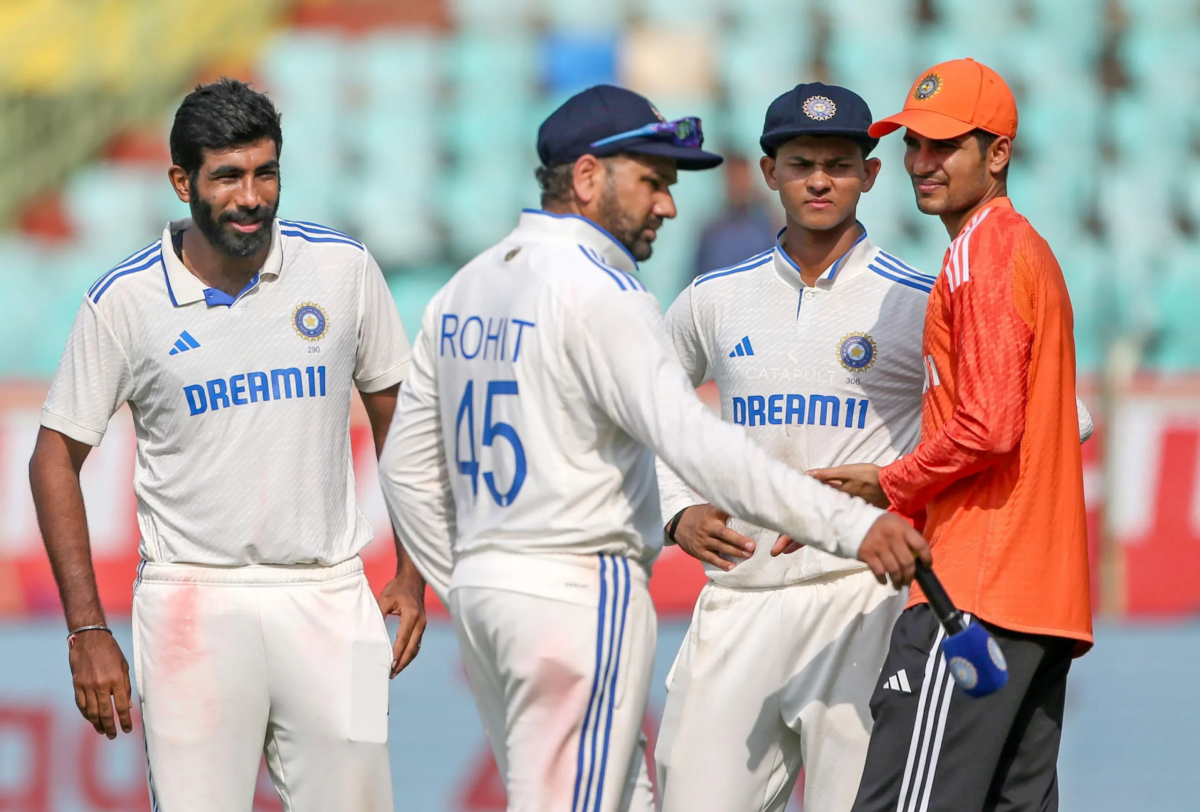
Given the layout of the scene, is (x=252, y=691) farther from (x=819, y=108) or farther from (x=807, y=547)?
(x=819, y=108)

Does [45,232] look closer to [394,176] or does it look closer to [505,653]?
[394,176]

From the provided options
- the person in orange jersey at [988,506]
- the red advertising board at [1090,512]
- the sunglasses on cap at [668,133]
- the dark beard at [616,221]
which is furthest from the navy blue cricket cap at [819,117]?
the red advertising board at [1090,512]

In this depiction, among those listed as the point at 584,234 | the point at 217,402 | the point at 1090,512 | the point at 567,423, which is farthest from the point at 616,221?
the point at 1090,512

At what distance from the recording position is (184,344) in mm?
3154

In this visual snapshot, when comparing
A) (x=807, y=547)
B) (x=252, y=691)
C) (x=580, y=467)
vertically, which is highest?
(x=580, y=467)

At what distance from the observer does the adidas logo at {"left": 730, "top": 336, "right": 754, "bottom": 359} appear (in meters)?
3.42

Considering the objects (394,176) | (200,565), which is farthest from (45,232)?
(200,565)

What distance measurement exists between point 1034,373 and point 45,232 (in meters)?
6.23

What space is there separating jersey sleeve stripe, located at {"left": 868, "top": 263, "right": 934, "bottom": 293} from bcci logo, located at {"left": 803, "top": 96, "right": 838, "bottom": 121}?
0.35 metres

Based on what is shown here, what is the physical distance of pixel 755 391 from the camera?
340 cm

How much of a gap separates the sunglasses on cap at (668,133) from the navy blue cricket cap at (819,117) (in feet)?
1.50

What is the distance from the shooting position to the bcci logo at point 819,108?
10.9 feet

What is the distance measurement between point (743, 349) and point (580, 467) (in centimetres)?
80

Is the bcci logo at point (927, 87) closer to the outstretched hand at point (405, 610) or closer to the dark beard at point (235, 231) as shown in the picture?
the dark beard at point (235, 231)
